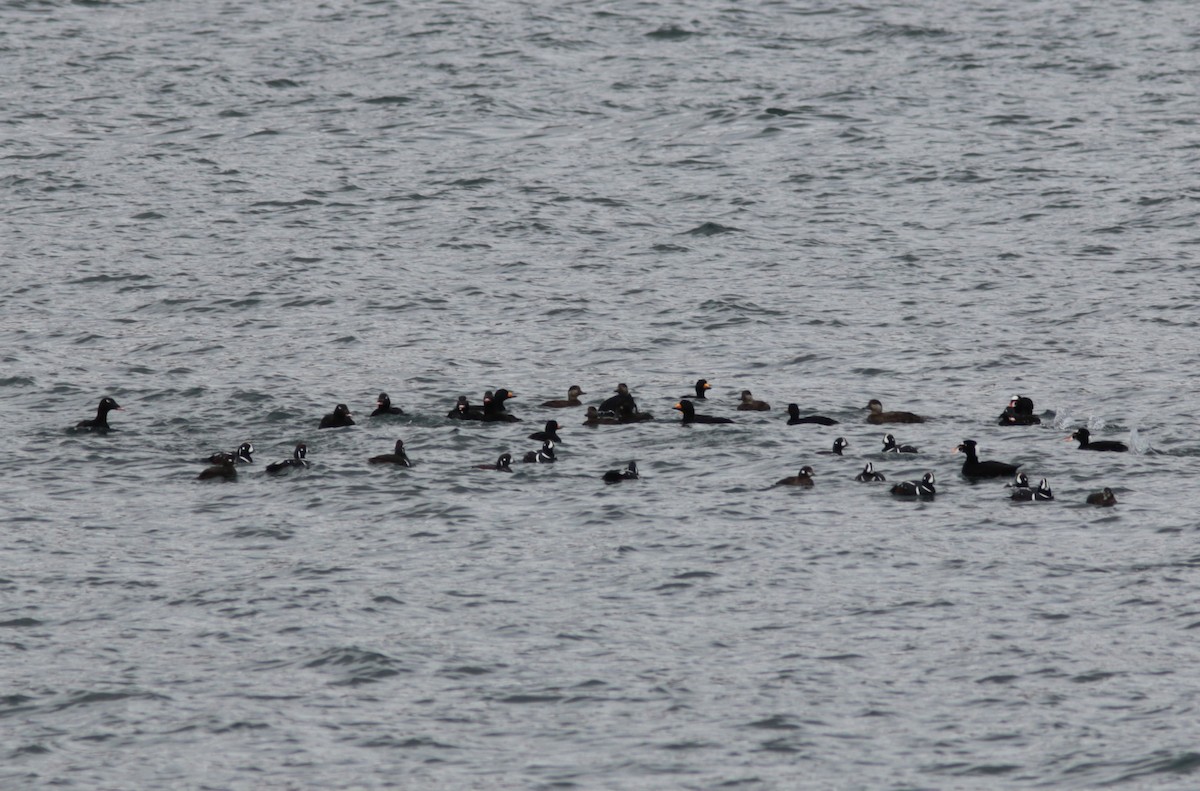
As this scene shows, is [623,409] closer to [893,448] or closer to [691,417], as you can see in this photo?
[691,417]

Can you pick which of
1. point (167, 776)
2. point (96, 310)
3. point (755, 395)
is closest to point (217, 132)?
point (96, 310)

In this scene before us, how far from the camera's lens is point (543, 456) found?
84.6ft

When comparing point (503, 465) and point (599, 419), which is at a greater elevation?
point (599, 419)

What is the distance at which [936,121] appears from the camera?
4666 cm

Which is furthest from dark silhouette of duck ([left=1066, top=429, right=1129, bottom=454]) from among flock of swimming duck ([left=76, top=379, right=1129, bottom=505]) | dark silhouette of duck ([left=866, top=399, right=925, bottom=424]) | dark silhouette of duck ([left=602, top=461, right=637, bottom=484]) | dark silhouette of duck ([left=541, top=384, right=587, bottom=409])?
dark silhouette of duck ([left=541, top=384, right=587, bottom=409])

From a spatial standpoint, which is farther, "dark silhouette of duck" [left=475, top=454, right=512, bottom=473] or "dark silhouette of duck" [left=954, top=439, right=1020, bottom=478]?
"dark silhouette of duck" [left=475, top=454, right=512, bottom=473]

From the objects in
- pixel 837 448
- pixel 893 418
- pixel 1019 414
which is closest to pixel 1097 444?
pixel 1019 414

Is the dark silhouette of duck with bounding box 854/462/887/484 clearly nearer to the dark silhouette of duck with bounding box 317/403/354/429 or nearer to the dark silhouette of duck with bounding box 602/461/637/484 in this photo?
the dark silhouette of duck with bounding box 602/461/637/484

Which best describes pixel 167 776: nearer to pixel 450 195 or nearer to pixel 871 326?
pixel 871 326

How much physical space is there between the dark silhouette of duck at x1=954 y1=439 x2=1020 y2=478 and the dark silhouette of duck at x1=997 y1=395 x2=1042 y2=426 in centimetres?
237

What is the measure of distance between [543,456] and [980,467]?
19.8ft

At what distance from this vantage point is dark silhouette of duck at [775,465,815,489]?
24547mm

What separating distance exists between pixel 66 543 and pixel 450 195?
20410mm

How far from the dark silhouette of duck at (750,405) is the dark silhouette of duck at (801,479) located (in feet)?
12.4
